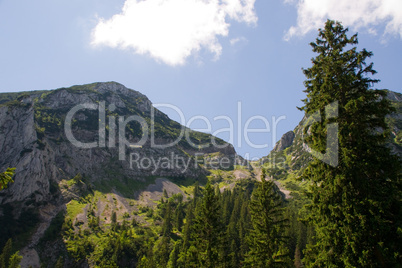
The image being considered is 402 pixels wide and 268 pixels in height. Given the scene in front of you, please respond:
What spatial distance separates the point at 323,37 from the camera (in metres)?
20.0

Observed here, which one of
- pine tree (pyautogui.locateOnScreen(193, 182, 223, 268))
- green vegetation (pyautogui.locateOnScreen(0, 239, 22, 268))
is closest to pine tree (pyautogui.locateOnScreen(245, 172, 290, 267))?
pine tree (pyautogui.locateOnScreen(193, 182, 223, 268))

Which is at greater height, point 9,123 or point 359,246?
point 9,123

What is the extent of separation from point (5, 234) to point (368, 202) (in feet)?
411

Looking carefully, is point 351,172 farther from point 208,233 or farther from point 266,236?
point 208,233

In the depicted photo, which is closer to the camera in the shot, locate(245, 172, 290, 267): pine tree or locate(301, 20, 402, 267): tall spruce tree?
locate(301, 20, 402, 267): tall spruce tree

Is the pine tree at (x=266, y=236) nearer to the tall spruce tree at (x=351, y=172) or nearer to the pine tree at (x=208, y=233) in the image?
the pine tree at (x=208, y=233)

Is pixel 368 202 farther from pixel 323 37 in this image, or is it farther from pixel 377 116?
pixel 323 37

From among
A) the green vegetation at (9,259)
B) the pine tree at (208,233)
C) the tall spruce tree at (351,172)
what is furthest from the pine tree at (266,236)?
the green vegetation at (9,259)

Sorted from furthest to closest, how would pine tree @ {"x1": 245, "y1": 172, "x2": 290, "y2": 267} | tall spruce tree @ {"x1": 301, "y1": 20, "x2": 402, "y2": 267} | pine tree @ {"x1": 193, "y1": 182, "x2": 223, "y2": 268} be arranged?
pine tree @ {"x1": 193, "y1": 182, "x2": 223, "y2": 268} → pine tree @ {"x1": 245, "y1": 172, "x2": 290, "y2": 267} → tall spruce tree @ {"x1": 301, "y1": 20, "x2": 402, "y2": 267}

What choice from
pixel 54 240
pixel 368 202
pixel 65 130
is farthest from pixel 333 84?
pixel 65 130

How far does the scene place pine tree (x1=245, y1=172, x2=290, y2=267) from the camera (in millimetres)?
25625

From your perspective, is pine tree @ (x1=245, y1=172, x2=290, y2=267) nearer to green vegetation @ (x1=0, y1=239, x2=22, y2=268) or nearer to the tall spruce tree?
the tall spruce tree

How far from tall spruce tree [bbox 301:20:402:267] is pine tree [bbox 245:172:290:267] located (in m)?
9.74

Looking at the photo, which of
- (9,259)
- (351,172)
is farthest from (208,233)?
(9,259)
